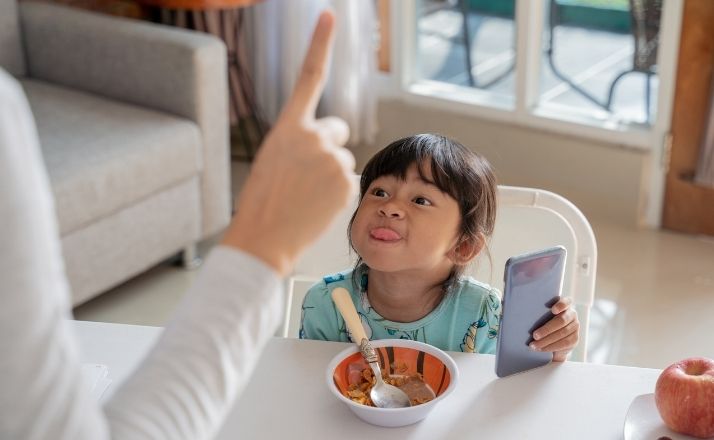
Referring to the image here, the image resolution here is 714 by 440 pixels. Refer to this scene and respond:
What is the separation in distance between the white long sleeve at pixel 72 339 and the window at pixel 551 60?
2.51 m

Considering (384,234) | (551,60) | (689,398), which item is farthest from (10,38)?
(689,398)

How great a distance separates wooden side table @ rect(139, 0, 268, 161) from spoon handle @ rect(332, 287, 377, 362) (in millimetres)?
2286

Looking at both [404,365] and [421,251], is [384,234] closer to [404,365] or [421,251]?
[421,251]

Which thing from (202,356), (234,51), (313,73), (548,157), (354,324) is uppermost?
(313,73)

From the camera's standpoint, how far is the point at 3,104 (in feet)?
1.76

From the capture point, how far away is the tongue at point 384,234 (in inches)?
53.6

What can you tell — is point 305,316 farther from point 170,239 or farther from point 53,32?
point 53,32

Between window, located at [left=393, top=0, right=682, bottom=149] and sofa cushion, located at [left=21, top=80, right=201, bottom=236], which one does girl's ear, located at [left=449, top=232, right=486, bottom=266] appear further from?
window, located at [left=393, top=0, right=682, bottom=149]

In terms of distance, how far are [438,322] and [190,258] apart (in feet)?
5.14

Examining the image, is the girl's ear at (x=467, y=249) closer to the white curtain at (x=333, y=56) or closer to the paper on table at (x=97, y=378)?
the paper on table at (x=97, y=378)


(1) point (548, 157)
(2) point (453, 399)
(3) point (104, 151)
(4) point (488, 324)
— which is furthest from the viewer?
(1) point (548, 157)

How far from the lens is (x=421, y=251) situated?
4.54 feet

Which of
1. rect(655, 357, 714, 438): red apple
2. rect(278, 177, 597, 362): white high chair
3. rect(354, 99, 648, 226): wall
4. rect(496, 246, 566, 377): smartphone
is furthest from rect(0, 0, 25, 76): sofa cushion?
rect(655, 357, 714, 438): red apple

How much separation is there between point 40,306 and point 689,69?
2653mm
